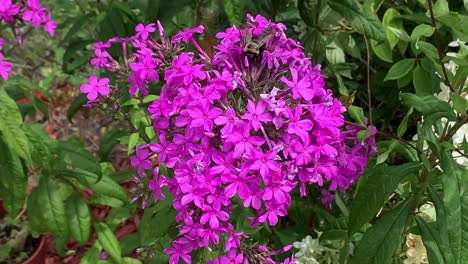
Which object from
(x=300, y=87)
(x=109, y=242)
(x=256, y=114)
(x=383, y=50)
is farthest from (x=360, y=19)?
(x=109, y=242)

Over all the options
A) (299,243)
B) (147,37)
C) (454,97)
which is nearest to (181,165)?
(147,37)

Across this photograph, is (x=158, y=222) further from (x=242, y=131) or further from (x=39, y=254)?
(x=39, y=254)

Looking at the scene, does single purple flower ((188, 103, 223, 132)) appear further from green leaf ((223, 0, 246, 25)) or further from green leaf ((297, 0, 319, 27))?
green leaf ((297, 0, 319, 27))

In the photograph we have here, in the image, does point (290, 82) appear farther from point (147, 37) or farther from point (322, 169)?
point (147, 37)

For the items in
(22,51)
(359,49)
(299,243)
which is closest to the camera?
(299,243)

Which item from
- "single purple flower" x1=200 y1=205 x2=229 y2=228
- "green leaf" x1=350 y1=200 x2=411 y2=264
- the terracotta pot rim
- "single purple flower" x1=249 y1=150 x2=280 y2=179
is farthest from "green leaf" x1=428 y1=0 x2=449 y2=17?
the terracotta pot rim

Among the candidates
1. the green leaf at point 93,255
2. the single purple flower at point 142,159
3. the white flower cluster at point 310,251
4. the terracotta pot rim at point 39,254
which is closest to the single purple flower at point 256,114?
the single purple flower at point 142,159

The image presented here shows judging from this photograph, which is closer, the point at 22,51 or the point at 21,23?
the point at 21,23
